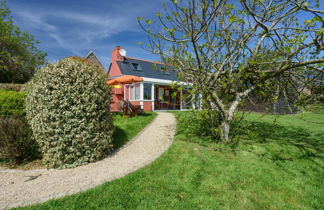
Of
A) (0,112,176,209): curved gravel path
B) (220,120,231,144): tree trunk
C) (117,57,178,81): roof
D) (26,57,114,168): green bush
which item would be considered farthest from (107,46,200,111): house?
(26,57,114,168): green bush

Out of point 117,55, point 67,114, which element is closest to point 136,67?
point 117,55

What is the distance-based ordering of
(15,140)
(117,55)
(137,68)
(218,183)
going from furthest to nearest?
(137,68), (117,55), (15,140), (218,183)

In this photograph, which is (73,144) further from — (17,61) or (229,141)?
(17,61)

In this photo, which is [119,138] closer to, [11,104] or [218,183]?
[11,104]

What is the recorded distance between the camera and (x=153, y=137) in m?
6.91

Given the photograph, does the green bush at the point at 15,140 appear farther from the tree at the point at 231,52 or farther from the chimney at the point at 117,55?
the chimney at the point at 117,55

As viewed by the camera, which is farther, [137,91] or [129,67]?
[129,67]

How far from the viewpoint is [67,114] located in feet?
13.6

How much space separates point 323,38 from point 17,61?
2369 cm

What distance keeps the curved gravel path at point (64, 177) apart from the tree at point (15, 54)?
18.1 m

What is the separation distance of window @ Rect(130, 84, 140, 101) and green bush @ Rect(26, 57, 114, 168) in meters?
10.7

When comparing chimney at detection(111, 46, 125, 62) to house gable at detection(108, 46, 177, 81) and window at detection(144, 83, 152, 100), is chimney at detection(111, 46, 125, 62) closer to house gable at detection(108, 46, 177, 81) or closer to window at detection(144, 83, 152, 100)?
house gable at detection(108, 46, 177, 81)

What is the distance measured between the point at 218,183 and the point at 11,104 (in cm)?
741

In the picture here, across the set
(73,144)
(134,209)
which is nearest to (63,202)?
(134,209)
